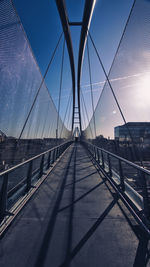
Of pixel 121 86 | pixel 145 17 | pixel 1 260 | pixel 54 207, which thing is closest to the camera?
pixel 1 260

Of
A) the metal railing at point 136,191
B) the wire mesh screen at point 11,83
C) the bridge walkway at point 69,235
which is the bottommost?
the bridge walkway at point 69,235

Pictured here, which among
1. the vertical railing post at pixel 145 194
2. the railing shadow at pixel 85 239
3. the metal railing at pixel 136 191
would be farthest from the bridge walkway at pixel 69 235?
the vertical railing post at pixel 145 194

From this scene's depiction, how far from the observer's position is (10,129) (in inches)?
178

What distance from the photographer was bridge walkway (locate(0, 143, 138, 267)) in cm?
151

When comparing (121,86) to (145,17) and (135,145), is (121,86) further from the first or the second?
(135,145)

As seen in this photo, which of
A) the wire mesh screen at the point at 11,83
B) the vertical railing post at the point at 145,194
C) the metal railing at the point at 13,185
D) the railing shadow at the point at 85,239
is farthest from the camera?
the wire mesh screen at the point at 11,83

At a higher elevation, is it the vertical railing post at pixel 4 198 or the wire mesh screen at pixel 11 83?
the wire mesh screen at pixel 11 83


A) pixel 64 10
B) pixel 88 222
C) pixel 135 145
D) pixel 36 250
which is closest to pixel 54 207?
pixel 88 222

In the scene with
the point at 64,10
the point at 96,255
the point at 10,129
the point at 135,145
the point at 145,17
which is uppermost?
the point at 64,10

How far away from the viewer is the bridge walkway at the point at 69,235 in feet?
4.94

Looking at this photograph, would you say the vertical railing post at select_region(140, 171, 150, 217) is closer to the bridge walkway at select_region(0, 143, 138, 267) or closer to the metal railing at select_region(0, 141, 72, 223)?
the bridge walkway at select_region(0, 143, 138, 267)

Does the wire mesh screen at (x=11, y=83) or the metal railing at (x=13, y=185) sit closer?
the metal railing at (x=13, y=185)

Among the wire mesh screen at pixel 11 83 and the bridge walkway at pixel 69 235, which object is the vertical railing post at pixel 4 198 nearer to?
the bridge walkway at pixel 69 235

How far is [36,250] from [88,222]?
89cm
